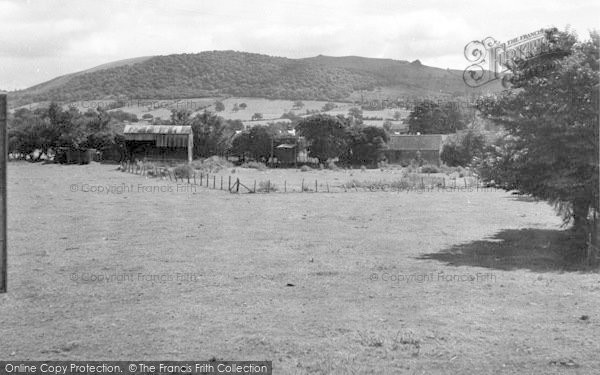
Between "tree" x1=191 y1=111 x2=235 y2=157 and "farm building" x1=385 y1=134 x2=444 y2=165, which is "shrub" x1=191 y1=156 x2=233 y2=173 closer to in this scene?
"tree" x1=191 y1=111 x2=235 y2=157

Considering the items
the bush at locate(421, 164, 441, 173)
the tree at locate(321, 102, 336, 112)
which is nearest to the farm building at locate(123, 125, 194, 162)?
the bush at locate(421, 164, 441, 173)

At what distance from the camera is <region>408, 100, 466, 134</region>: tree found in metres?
118

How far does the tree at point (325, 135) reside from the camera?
89875mm

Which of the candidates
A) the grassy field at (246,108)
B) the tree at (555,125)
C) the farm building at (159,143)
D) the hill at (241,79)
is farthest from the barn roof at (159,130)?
the hill at (241,79)

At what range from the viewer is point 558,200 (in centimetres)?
1923

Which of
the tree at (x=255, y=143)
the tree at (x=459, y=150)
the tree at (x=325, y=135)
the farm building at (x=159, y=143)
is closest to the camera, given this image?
the tree at (x=459, y=150)

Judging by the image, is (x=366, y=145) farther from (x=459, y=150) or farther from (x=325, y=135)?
(x=459, y=150)

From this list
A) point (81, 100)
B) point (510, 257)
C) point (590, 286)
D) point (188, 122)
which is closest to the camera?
point (590, 286)

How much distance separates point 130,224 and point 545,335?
17.7m

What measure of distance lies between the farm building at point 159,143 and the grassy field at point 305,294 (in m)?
59.8

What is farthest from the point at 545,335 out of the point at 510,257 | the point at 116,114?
the point at 116,114

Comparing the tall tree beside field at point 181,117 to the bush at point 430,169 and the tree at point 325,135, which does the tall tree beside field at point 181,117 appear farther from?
the bush at point 430,169

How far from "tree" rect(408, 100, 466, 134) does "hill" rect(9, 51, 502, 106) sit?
4677 centimetres

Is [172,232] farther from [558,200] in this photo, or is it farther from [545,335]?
[545,335]
